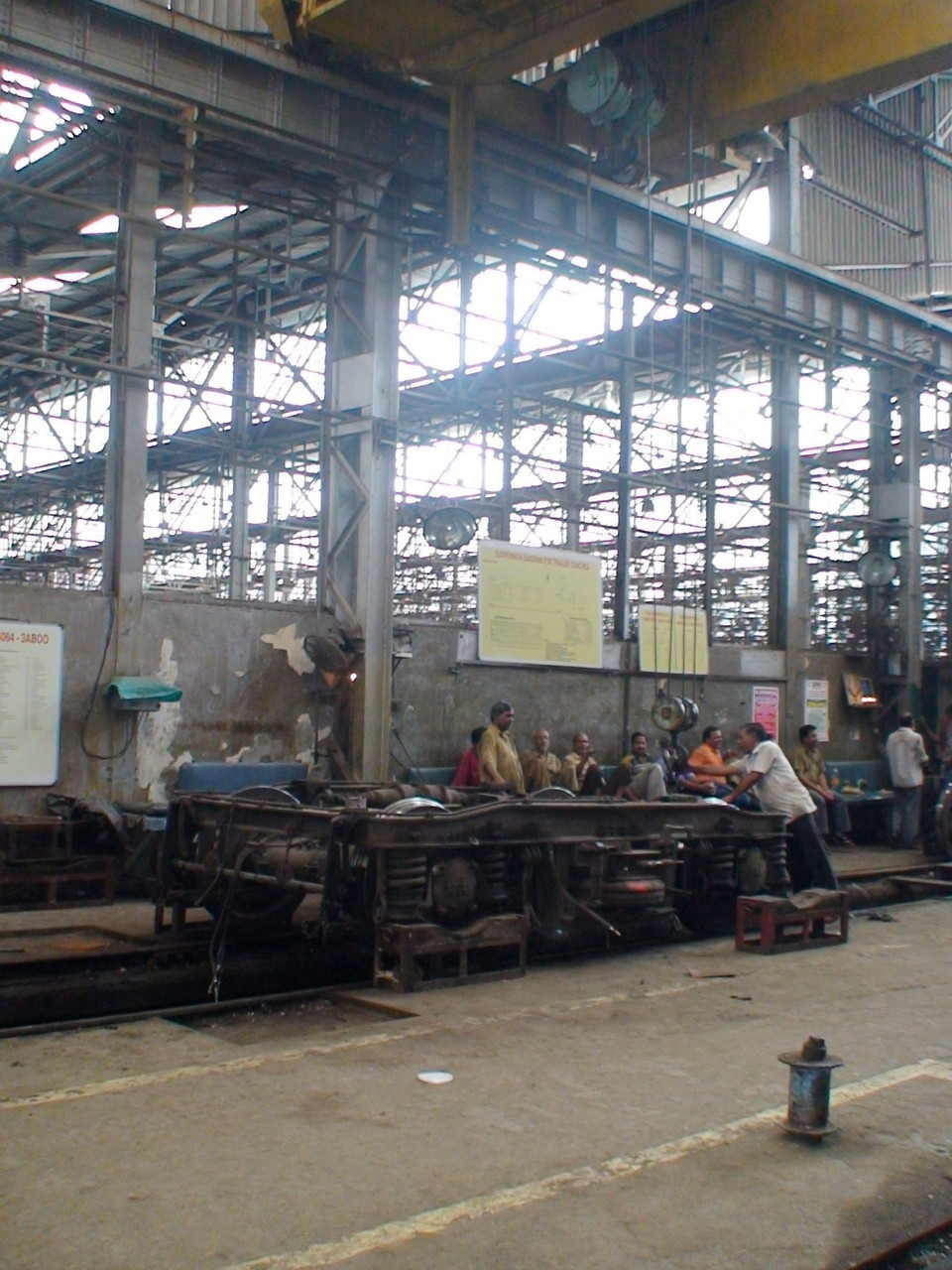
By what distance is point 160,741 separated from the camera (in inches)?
480

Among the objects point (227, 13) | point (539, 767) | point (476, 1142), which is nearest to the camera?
point (476, 1142)


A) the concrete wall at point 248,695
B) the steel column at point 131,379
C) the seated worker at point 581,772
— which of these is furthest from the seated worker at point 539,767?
the steel column at point 131,379

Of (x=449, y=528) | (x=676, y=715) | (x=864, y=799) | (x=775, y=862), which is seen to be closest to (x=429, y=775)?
(x=449, y=528)

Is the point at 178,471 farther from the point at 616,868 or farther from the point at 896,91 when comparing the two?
the point at 616,868

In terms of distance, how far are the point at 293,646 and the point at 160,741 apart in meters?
1.76

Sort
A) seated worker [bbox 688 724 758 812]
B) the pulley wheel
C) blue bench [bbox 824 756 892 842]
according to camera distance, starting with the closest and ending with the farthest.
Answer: seated worker [bbox 688 724 758 812] < the pulley wheel < blue bench [bbox 824 756 892 842]

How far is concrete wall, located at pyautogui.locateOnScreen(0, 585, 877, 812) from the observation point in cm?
1165

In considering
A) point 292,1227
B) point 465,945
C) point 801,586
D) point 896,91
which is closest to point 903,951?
point 465,945

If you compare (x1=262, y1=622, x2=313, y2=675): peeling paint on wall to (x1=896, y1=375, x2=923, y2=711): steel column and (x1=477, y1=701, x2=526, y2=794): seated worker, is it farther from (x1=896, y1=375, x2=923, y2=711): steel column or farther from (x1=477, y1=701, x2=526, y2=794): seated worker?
(x1=896, y1=375, x2=923, y2=711): steel column

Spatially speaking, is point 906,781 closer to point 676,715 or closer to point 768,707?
point 768,707

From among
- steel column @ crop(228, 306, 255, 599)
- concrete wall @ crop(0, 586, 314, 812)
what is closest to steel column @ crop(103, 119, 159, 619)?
concrete wall @ crop(0, 586, 314, 812)

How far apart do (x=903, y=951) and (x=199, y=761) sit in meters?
6.67

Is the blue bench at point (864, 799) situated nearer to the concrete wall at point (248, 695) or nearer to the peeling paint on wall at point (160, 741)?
the concrete wall at point (248, 695)

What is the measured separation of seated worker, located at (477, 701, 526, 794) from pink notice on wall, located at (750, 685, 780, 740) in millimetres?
5785
